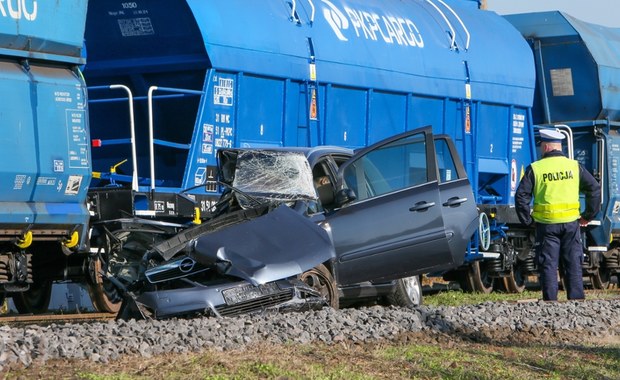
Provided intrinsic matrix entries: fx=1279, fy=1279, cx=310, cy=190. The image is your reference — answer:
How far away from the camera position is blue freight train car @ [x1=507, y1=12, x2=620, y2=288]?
21188 millimetres

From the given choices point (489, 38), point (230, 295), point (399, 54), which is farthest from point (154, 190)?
point (489, 38)

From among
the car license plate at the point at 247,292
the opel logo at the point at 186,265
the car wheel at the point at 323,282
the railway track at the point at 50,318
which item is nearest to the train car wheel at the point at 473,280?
the railway track at the point at 50,318

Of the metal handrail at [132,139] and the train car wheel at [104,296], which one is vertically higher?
the metal handrail at [132,139]

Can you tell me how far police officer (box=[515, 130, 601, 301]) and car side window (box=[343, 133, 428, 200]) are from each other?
165 centimetres

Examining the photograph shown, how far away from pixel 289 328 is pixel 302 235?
1.59 m

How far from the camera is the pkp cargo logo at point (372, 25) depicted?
1606cm

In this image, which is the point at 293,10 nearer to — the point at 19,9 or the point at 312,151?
the point at 312,151

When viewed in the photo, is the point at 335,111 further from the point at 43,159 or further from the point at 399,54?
the point at 43,159

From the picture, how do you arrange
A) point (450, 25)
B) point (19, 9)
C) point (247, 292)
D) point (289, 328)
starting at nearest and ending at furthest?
point (289, 328) → point (247, 292) → point (19, 9) → point (450, 25)

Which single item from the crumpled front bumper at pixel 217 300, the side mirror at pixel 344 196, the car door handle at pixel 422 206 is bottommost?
the crumpled front bumper at pixel 217 300

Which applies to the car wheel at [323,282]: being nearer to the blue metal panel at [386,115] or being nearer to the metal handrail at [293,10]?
the metal handrail at [293,10]

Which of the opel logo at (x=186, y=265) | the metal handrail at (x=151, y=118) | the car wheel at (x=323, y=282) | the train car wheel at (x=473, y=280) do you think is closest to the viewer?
the opel logo at (x=186, y=265)

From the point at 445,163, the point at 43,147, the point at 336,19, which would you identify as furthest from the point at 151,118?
the point at 336,19

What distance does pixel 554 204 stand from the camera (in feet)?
42.7
